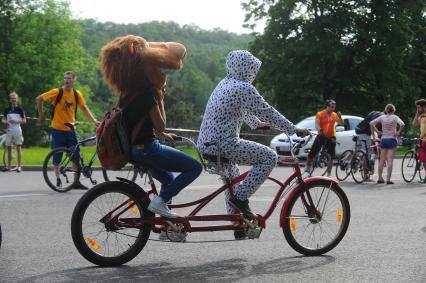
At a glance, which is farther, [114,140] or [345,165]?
[345,165]

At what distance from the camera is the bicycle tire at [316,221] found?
256 inches

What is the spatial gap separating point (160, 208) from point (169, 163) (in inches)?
14.2

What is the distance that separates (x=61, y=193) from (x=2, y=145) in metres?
7.77

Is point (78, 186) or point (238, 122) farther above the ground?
point (238, 122)

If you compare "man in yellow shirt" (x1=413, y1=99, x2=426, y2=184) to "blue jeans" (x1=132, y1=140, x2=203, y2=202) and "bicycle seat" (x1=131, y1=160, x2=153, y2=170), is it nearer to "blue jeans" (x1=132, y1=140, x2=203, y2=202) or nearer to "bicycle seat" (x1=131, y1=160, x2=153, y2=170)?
"blue jeans" (x1=132, y1=140, x2=203, y2=202)

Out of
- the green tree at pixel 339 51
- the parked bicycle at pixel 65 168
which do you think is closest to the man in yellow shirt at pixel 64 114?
the parked bicycle at pixel 65 168

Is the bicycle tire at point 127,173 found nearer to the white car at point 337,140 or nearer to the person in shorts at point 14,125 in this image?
the person in shorts at point 14,125

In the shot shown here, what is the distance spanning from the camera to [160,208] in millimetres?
5996

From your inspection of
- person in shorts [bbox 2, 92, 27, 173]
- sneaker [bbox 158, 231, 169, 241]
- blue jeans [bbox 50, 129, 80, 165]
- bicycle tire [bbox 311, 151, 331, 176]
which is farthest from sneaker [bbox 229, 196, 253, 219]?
person in shorts [bbox 2, 92, 27, 173]

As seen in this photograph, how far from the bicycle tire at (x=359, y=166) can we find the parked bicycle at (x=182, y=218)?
34.5ft

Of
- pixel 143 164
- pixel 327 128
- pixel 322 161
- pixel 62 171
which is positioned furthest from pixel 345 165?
pixel 143 164

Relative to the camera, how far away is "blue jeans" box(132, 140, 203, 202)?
6012 millimetres

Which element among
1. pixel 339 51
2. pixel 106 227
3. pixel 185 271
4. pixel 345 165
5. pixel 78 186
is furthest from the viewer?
pixel 339 51

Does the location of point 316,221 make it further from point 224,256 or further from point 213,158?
point 213,158
